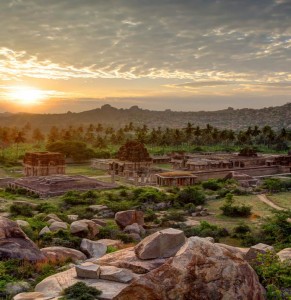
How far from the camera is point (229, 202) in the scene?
51438 millimetres

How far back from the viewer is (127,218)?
39.1 m

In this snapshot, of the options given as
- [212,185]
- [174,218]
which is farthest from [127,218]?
[212,185]

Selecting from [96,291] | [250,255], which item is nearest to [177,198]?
[250,255]

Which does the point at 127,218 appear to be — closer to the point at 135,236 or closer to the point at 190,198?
the point at 135,236

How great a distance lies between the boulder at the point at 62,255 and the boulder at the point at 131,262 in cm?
444

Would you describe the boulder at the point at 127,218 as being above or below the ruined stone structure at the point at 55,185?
above

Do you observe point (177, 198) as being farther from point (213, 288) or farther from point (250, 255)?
point (213, 288)

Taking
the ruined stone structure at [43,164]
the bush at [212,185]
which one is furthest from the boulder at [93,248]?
the ruined stone structure at [43,164]

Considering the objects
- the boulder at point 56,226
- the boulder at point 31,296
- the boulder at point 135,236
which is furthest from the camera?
the boulder at point 135,236

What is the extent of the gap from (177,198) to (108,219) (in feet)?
42.2

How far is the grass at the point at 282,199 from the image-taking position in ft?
183

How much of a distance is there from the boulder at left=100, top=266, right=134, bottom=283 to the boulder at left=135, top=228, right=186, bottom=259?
4.23 feet

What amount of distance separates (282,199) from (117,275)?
47.3m

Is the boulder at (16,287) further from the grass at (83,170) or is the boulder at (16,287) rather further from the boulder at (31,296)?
the grass at (83,170)
